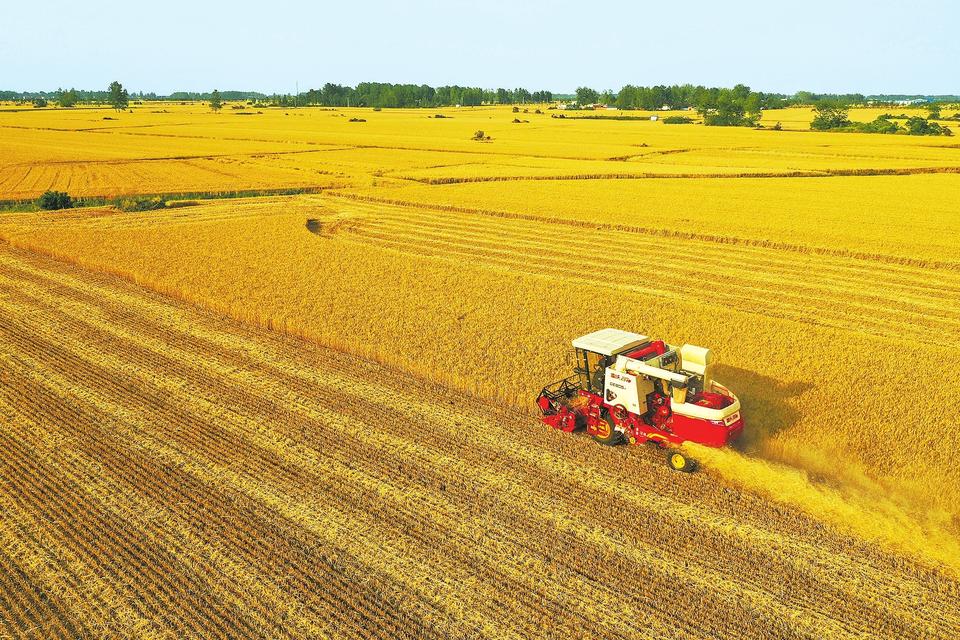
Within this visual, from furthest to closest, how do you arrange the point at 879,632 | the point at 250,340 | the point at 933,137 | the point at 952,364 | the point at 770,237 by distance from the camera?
the point at 933,137 < the point at 770,237 < the point at 250,340 < the point at 952,364 < the point at 879,632

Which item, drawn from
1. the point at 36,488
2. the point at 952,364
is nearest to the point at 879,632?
the point at 952,364

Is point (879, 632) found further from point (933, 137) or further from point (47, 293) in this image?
point (933, 137)

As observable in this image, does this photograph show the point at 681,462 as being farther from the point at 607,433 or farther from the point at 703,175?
the point at 703,175

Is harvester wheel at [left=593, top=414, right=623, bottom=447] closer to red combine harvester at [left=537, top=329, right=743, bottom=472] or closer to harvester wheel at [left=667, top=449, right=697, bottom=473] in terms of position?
red combine harvester at [left=537, top=329, right=743, bottom=472]

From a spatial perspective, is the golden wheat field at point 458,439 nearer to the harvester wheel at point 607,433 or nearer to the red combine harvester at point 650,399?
the harvester wheel at point 607,433

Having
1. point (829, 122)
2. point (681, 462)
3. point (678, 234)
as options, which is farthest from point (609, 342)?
point (829, 122)

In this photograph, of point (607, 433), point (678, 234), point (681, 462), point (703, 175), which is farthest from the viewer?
point (703, 175)

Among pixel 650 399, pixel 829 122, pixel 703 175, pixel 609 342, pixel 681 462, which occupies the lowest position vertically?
pixel 681 462
